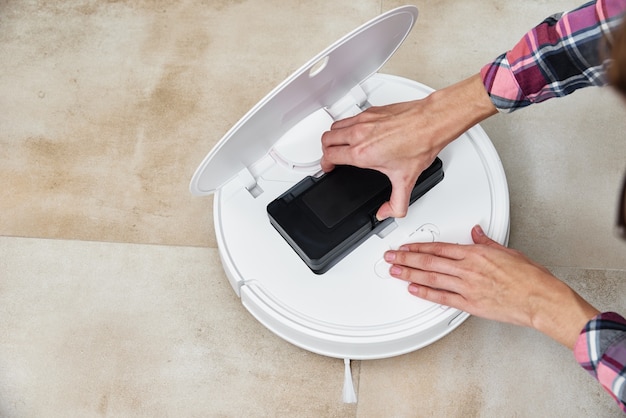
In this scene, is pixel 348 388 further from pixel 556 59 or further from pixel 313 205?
pixel 556 59

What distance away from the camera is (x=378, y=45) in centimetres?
83

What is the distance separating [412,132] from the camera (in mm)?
775

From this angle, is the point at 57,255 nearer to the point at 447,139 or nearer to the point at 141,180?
the point at 141,180

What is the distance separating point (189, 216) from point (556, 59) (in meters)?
0.55

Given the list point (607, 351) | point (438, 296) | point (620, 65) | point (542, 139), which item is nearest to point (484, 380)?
point (438, 296)

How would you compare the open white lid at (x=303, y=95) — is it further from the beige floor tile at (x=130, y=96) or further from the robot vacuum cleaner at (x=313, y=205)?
the beige floor tile at (x=130, y=96)

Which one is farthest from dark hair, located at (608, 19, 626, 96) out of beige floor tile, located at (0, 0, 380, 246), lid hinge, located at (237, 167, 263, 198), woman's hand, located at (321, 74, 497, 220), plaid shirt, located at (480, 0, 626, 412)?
beige floor tile, located at (0, 0, 380, 246)

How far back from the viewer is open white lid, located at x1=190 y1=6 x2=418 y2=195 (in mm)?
734

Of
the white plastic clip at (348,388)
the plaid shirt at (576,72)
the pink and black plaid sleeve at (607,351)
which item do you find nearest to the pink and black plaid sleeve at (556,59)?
the plaid shirt at (576,72)

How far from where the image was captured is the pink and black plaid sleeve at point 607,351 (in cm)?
63

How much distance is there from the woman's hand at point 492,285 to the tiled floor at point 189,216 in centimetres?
14

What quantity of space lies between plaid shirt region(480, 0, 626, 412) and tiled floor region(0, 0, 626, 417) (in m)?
0.25

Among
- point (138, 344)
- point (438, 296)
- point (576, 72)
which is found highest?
point (576, 72)

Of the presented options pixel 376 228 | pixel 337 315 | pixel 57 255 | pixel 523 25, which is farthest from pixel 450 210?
pixel 57 255
